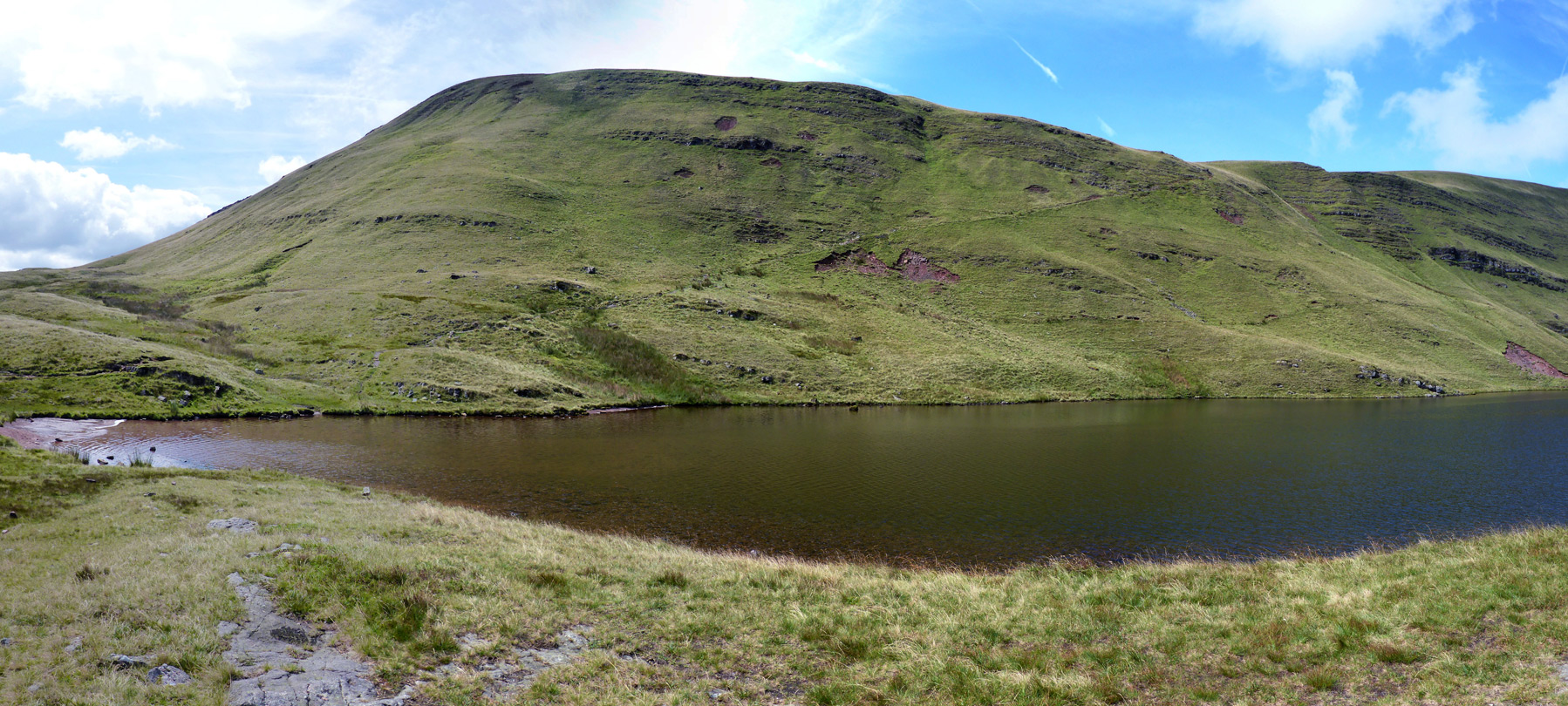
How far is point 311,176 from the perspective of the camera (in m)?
144

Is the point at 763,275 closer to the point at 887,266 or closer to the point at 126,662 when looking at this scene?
the point at 887,266

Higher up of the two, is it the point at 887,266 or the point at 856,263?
the point at 856,263

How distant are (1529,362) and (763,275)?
119m

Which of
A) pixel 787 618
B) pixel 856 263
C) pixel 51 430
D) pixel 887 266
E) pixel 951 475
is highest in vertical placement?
pixel 856 263

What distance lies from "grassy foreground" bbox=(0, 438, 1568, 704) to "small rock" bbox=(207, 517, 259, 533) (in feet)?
1.31

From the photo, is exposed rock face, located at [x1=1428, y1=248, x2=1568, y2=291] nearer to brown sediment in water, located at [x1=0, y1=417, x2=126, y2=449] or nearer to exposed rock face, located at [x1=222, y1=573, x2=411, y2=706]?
exposed rock face, located at [x1=222, y1=573, x2=411, y2=706]

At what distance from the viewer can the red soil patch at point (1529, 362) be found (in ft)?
319

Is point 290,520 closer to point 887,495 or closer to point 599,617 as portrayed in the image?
point 599,617

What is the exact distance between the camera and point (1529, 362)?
99688 millimetres

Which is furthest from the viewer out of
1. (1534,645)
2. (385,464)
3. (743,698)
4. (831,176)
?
(831,176)

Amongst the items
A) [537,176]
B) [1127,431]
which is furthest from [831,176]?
[1127,431]

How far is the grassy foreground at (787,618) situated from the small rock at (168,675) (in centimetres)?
16

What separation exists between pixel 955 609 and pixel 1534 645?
8954mm

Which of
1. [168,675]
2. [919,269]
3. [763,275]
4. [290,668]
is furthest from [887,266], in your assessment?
[168,675]
